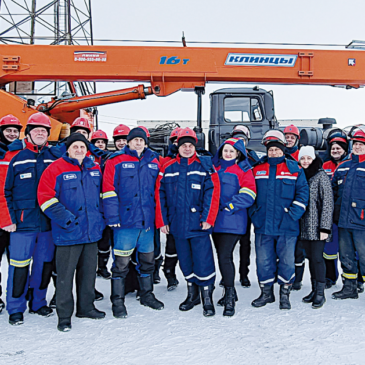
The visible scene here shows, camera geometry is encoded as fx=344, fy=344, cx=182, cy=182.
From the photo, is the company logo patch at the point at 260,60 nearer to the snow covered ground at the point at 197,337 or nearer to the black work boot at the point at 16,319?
the snow covered ground at the point at 197,337

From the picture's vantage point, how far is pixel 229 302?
3496 mm

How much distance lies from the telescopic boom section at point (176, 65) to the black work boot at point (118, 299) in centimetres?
374

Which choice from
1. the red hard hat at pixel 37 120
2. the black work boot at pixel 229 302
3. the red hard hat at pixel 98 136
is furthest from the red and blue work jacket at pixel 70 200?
the red hard hat at pixel 98 136

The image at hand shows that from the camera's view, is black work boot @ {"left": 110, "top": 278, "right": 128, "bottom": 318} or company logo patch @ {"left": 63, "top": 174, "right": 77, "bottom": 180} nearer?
company logo patch @ {"left": 63, "top": 174, "right": 77, "bottom": 180}

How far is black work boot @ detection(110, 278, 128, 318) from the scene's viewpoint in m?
3.43

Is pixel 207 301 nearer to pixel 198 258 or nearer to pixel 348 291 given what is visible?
pixel 198 258

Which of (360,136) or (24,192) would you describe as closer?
(24,192)

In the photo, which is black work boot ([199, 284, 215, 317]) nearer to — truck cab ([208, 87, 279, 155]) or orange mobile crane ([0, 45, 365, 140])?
truck cab ([208, 87, 279, 155])

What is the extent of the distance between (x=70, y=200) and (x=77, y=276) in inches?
31.7

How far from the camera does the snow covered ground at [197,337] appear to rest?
2639mm

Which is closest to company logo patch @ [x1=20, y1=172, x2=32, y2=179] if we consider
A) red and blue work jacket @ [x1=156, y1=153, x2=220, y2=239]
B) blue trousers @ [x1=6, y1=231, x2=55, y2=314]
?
blue trousers @ [x1=6, y1=231, x2=55, y2=314]

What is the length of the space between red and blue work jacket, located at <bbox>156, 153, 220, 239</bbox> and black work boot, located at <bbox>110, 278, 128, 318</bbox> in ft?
2.33

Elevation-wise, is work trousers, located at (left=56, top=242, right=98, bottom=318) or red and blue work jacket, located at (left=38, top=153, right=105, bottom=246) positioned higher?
red and blue work jacket, located at (left=38, top=153, right=105, bottom=246)

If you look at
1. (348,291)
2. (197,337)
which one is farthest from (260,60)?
(197,337)
